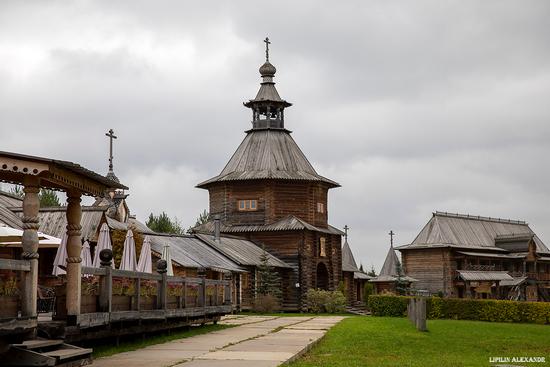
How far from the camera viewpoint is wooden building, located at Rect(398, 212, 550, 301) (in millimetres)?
70438

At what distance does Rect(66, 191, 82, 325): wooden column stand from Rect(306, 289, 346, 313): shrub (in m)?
37.8

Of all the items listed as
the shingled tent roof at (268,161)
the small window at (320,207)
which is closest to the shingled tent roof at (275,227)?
the small window at (320,207)

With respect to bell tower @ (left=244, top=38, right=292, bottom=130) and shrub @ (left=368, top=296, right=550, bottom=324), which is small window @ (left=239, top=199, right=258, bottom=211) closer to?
bell tower @ (left=244, top=38, right=292, bottom=130)

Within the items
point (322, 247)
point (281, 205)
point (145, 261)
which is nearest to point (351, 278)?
point (322, 247)

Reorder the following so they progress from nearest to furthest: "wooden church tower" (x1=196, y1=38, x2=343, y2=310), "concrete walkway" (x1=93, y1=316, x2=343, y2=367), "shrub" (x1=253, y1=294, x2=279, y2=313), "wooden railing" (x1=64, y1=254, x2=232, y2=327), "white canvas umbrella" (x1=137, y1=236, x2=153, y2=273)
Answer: "concrete walkway" (x1=93, y1=316, x2=343, y2=367), "wooden railing" (x1=64, y1=254, x2=232, y2=327), "white canvas umbrella" (x1=137, y1=236, x2=153, y2=273), "shrub" (x1=253, y1=294, x2=279, y2=313), "wooden church tower" (x1=196, y1=38, x2=343, y2=310)

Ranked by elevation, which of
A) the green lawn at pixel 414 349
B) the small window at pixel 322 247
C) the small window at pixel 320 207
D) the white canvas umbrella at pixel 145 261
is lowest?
the green lawn at pixel 414 349

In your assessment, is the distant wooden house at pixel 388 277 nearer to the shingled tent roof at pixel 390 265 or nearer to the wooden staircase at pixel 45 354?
the shingled tent roof at pixel 390 265

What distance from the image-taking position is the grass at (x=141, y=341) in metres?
15.7

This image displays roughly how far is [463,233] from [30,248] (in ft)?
225

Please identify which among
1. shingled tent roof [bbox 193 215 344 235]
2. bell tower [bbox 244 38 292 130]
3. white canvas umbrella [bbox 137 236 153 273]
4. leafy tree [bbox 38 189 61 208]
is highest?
bell tower [bbox 244 38 292 130]

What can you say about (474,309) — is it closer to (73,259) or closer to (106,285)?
(106,285)

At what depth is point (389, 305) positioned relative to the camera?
4100cm

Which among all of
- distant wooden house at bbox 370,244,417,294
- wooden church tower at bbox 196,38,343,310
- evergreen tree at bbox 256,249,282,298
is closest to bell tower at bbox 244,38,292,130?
wooden church tower at bbox 196,38,343,310

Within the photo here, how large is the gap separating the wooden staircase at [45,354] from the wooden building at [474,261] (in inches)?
2375
